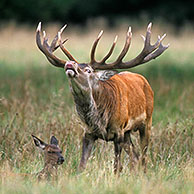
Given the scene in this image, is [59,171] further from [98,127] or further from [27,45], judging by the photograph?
[27,45]

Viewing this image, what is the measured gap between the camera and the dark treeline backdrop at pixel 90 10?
29.6 meters

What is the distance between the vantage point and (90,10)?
117ft

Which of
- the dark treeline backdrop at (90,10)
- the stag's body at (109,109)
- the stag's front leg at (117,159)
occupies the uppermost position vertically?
the dark treeline backdrop at (90,10)

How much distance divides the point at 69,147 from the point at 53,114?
4.91 feet

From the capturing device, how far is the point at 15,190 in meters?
4.76

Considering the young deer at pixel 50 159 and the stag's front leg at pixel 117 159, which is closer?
the young deer at pixel 50 159

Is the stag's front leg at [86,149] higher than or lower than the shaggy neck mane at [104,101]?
lower


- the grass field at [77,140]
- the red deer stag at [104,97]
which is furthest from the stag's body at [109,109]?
the grass field at [77,140]

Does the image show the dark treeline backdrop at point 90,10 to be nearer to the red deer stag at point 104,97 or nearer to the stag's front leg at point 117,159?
the red deer stag at point 104,97

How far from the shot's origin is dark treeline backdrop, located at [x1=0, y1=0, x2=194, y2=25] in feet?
97.0

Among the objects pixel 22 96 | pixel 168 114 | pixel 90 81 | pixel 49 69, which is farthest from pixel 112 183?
pixel 49 69

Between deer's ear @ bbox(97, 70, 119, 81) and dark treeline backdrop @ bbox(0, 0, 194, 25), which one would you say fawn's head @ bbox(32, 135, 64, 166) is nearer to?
deer's ear @ bbox(97, 70, 119, 81)

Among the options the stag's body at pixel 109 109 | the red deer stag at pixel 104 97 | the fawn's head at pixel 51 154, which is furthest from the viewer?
the stag's body at pixel 109 109

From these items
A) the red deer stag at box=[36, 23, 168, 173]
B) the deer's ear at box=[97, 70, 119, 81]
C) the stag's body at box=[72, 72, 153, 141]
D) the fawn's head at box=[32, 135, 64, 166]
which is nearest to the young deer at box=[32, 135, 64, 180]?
the fawn's head at box=[32, 135, 64, 166]
